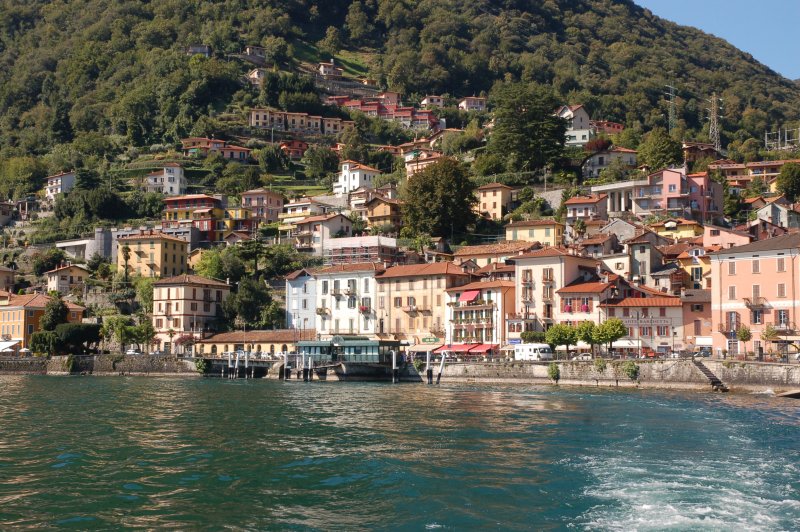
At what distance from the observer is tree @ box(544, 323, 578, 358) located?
66.7 meters

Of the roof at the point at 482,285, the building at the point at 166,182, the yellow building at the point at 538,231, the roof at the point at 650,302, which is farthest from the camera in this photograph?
the building at the point at 166,182

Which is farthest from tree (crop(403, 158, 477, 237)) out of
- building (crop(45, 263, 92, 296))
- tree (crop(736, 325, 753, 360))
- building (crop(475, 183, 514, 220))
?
tree (crop(736, 325, 753, 360))

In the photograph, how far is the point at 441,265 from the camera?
263 feet

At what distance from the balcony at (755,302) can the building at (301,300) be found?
41307 mm

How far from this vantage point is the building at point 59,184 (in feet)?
Result: 440

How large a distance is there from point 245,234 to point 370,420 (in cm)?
7387

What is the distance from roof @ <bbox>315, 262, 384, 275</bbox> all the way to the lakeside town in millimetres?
305

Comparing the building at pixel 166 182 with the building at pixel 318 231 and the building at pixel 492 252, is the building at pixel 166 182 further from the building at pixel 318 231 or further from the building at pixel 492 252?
the building at pixel 492 252

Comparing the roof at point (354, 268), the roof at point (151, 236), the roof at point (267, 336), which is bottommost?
the roof at point (267, 336)

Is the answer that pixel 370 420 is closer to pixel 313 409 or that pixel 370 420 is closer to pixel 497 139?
pixel 313 409

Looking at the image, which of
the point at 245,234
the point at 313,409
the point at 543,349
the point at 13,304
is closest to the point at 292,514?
the point at 313,409

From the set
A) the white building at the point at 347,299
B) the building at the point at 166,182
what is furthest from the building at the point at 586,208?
the building at the point at 166,182

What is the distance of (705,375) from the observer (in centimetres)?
5516

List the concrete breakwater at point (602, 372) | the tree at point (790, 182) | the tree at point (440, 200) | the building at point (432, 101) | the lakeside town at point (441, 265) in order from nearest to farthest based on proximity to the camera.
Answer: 1. the concrete breakwater at point (602, 372)
2. the lakeside town at point (441, 265)
3. the tree at point (440, 200)
4. the tree at point (790, 182)
5. the building at point (432, 101)
